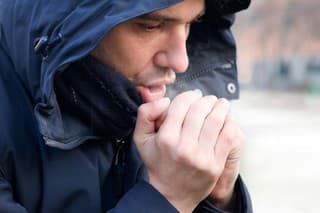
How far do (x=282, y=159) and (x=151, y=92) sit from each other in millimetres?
6293

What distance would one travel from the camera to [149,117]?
1.51m

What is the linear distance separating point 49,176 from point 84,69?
0.99ft

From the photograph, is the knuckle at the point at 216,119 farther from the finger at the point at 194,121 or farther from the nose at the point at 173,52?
the nose at the point at 173,52

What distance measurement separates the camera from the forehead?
1601mm

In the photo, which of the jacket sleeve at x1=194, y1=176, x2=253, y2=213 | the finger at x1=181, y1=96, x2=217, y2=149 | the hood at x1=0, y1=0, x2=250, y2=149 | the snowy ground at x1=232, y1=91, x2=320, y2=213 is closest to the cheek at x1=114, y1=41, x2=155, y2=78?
the hood at x1=0, y1=0, x2=250, y2=149

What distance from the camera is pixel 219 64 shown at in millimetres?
2115

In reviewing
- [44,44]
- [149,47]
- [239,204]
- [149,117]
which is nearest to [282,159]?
[239,204]

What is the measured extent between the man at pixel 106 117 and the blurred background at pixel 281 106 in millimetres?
3779

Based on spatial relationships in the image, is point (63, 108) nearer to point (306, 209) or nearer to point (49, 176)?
point (49, 176)

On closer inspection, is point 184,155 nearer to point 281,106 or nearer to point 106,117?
point 106,117

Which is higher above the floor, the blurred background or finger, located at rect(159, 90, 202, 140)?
finger, located at rect(159, 90, 202, 140)

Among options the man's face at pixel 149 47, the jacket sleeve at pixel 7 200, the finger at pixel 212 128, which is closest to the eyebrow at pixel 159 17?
the man's face at pixel 149 47

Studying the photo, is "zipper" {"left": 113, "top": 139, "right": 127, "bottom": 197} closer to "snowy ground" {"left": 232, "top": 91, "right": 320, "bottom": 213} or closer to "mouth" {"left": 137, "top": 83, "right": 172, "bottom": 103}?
"mouth" {"left": 137, "top": 83, "right": 172, "bottom": 103}

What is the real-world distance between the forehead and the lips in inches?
7.9
